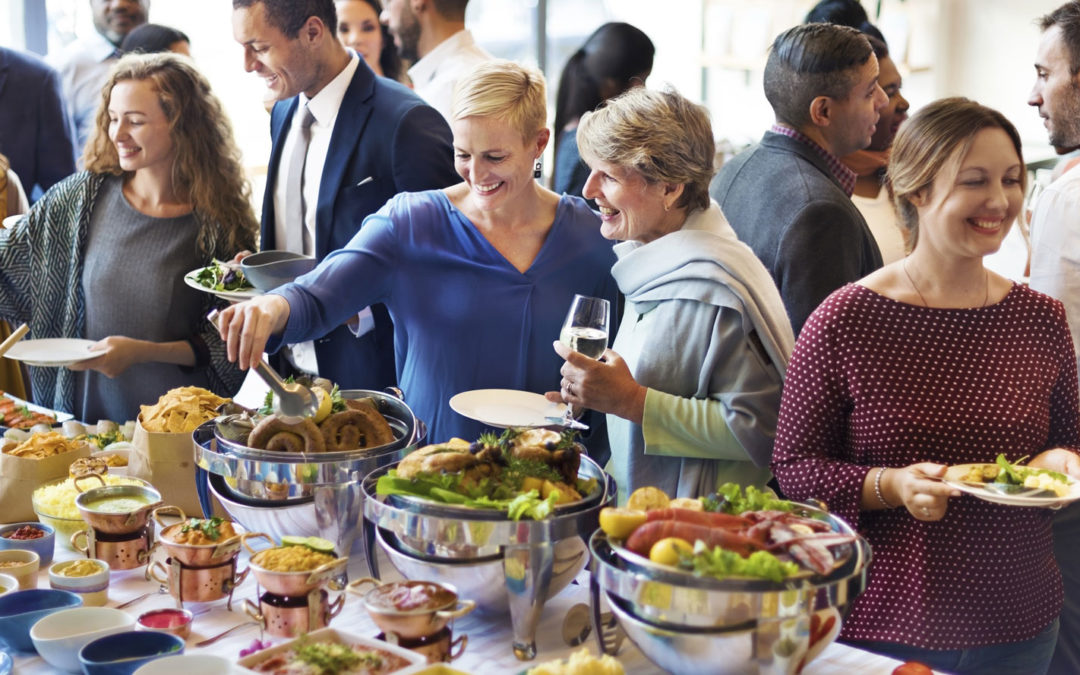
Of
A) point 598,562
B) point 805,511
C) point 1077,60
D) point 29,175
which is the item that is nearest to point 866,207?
point 1077,60

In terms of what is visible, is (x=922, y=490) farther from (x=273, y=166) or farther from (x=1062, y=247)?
(x=273, y=166)

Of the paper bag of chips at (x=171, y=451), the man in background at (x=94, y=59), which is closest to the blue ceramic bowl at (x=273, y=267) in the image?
the paper bag of chips at (x=171, y=451)

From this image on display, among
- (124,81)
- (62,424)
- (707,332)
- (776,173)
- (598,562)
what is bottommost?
(62,424)

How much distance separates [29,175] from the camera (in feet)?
14.4

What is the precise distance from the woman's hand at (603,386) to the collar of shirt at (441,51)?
2.16 m

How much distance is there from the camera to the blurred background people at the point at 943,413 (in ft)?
6.13

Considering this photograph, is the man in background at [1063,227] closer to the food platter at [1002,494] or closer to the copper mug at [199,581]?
the food platter at [1002,494]

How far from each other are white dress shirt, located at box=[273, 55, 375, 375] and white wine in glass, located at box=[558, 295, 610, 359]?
104 cm

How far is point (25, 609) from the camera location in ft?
5.53

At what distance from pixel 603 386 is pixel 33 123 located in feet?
10.4

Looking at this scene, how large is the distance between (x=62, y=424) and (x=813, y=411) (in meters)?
1.86

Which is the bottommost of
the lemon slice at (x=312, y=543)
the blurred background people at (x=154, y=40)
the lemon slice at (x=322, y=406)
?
the lemon slice at (x=312, y=543)

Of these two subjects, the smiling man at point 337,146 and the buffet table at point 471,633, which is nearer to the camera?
the buffet table at point 471,633

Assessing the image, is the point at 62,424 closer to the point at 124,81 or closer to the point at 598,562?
Answer: the point at 124,81
